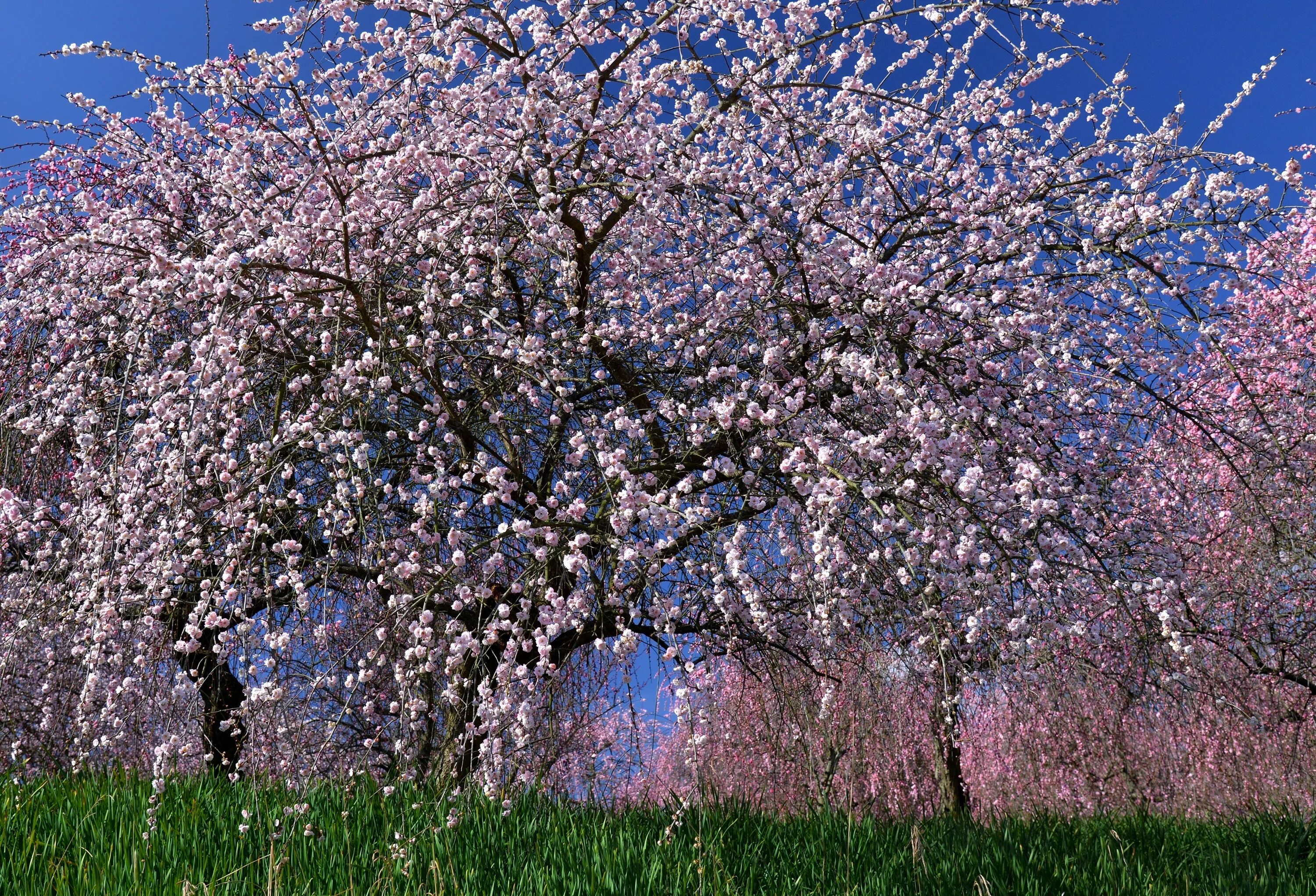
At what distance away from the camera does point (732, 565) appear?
158 inches

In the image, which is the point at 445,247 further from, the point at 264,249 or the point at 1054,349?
the point at 1054,349

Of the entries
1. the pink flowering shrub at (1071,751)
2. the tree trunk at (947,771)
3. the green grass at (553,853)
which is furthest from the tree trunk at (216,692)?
the tree trunk at (947,771)

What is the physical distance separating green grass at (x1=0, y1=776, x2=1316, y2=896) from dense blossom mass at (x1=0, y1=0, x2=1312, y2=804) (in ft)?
1.23

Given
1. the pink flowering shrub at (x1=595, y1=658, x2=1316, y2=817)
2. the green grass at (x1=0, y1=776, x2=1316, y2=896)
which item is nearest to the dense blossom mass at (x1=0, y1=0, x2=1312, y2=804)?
the green grass at (x1=0, y1=776, x2=1316, y2=896)

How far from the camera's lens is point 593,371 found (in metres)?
7.03

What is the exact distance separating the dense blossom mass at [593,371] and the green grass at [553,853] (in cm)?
37

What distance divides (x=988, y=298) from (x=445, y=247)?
127 inches

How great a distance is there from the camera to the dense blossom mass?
15.4ft

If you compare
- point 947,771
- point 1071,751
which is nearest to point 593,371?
point 947,771

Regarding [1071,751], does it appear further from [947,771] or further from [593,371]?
[593,371]

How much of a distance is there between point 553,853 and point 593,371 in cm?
400

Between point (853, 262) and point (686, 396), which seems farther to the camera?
point (686, 396)

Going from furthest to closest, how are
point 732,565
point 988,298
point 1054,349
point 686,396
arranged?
1. point 686,396
2. point 988,298
3. point 1054,349
4. point 732,565

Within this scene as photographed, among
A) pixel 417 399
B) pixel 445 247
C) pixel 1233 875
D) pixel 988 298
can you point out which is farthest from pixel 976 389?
pixel 417 399
